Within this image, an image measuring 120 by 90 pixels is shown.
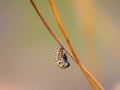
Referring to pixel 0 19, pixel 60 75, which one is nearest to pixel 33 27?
pixel 0 19

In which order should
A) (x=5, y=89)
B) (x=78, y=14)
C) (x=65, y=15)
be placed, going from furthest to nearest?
(x=5, y=89) < (x=65, y=15) < (x=78, y=14)

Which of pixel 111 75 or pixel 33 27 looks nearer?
pixel 33 27

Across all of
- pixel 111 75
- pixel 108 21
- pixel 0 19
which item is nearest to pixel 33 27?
pixel 0 19

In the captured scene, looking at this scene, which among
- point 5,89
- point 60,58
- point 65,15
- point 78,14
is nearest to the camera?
point 60,58

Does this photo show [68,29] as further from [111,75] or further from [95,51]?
[111,75]

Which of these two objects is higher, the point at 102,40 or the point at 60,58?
the point at 102,40

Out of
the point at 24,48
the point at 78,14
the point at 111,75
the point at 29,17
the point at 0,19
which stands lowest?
the point at 111,75
